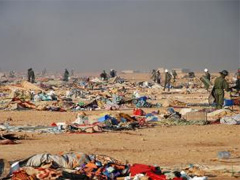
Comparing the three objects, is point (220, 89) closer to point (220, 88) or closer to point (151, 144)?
point (220, 88)

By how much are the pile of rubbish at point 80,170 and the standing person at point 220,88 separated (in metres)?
10.8

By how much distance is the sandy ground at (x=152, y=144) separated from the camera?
Answer: 11.1 m

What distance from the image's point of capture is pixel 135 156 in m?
11.4

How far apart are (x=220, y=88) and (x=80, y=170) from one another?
39.2ft

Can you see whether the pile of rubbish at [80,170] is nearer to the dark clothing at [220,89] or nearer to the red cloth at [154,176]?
the red cloth at [154,176]

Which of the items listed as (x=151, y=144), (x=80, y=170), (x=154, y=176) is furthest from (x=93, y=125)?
(x=154, y=176)

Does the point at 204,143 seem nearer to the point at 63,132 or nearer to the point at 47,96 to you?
the point at 63,132

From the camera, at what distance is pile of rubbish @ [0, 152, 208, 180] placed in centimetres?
830

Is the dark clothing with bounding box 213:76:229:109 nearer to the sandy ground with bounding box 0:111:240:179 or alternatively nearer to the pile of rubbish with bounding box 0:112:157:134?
the sandy ground with bounding box 0:111:240:179

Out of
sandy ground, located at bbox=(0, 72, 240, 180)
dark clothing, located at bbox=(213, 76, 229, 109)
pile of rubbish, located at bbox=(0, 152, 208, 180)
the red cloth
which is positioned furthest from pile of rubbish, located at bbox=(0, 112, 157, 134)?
the red cloth

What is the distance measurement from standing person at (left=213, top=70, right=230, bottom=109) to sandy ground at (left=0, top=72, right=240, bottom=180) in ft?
10.3

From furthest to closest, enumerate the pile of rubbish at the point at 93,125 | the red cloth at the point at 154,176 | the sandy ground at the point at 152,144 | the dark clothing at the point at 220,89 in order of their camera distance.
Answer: the dark clothing at the point at 220,89 → the pile of rubbish at the point at 93,125 → the sandy ground at the point at 152,144 → the red cloth at the point at 154,176

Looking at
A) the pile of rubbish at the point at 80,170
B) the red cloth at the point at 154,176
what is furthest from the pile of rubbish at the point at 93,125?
the red cloth at the point at 154,176

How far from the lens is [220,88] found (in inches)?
779
